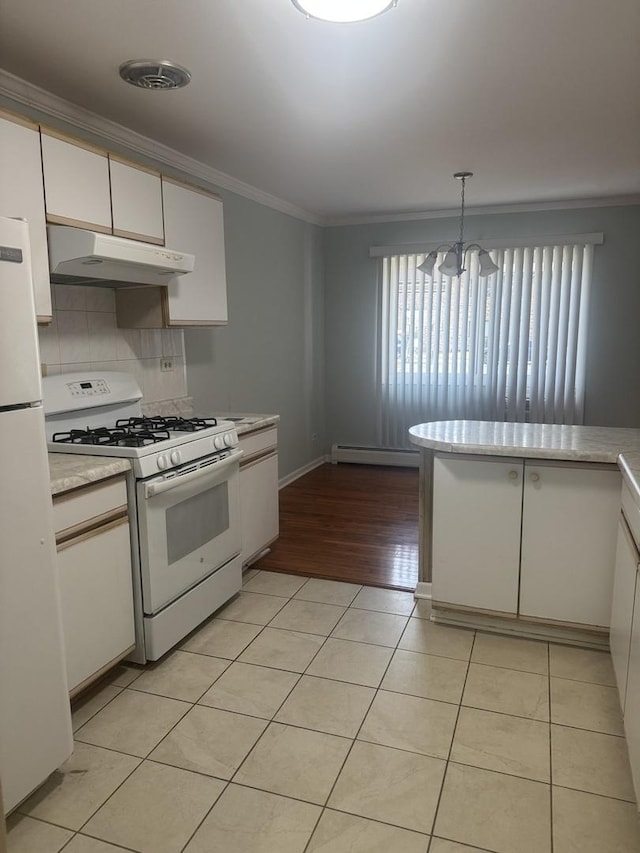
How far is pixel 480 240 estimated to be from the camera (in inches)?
214

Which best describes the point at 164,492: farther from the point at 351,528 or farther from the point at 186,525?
the point at 351,528

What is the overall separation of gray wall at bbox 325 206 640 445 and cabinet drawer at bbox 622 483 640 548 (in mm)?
3393

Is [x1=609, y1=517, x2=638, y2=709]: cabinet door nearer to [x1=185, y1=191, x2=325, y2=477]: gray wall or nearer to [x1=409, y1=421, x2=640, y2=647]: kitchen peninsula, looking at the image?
[x1=409, y1=421, x2=640, y2=647]: kitchen peninsula

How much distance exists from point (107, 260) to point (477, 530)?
6.50 ft

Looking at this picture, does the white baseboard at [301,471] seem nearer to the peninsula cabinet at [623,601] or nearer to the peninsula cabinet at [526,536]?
the peninsula cabinet at [526,536]

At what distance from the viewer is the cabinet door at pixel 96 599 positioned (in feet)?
6.77

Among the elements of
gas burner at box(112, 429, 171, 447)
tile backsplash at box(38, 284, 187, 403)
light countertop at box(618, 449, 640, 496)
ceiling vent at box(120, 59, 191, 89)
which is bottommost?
light countertop at box(618, 449, 640, 496)

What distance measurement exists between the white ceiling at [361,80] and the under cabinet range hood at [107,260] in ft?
2.18

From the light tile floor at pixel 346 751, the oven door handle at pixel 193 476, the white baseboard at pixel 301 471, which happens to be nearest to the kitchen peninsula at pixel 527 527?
the light tile floor at pixel 346 751

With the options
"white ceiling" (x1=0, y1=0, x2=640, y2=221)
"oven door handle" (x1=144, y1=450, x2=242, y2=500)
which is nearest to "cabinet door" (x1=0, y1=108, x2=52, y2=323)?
"white ceiling" (x1=0, y1=0, x2=640, y2=221)

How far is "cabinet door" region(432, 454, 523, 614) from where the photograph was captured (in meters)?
2.62

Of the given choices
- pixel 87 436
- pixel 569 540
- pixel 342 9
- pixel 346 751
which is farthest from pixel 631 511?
pixel 87 436

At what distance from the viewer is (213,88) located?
8.40 ft

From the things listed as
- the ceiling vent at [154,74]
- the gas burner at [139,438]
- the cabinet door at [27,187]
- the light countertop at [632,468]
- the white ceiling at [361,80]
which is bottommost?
the light countertop at [632,468]
